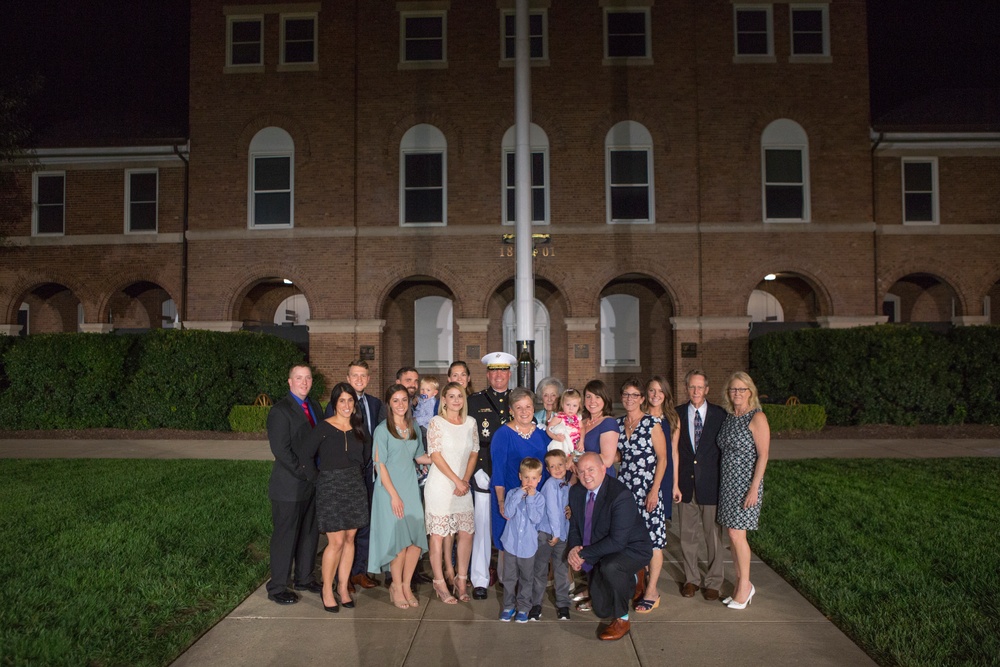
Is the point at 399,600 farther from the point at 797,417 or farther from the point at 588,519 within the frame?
the point at 797,417

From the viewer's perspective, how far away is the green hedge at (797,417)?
583 inches

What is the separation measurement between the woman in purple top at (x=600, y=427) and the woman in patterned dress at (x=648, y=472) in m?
0.16

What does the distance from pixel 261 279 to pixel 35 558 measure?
1376cm

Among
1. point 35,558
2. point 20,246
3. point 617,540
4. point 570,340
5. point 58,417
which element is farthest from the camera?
point 20,246

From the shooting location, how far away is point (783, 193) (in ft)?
62.0

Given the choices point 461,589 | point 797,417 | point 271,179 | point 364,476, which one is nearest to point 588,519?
point 461,589

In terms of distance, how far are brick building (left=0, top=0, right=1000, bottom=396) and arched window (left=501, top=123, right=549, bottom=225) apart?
63mm

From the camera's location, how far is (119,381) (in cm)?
1546

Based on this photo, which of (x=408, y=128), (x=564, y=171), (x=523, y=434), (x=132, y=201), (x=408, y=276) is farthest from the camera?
(x=132, y=201)

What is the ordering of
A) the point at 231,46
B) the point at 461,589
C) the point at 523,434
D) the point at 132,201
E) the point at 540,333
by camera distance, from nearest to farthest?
1. the point at 523,434
2. the point at 461,589
3. the point at 231,46
4. the point at 132,201
5. the point at 540,333

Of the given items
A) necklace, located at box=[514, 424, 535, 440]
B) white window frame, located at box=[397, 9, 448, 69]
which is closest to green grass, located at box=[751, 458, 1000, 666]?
necklace, located at box=[514, 424, 535, 440]

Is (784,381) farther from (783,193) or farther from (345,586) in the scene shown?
(345,586)

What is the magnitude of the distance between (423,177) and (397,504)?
14784mm

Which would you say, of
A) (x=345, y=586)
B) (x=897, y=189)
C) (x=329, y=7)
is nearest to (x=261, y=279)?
(x=329, y=7)
